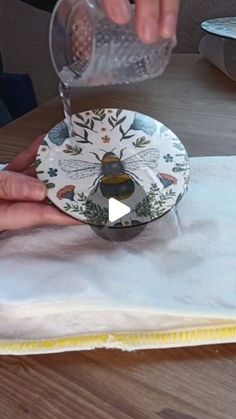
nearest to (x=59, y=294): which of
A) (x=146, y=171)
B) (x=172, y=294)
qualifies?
(x=172, y=294)

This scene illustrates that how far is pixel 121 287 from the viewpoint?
535 millimetres

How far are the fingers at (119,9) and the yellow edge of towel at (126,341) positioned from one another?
278 millimetres

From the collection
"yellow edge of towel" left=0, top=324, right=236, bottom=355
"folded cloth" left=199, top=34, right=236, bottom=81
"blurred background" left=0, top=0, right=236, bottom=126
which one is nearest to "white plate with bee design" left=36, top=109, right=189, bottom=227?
"yellow edge of towel" left=0, top=324, right=236, bottom=355

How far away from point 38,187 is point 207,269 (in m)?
0.20

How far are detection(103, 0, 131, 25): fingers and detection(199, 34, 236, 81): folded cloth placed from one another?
0.47 m

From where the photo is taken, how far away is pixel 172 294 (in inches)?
20.9

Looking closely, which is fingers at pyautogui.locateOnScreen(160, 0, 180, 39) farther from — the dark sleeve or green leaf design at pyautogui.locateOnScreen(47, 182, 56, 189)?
the dark sleeve

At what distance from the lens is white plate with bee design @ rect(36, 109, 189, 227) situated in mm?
632

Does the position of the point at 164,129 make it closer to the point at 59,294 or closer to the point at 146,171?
the point at 146,171

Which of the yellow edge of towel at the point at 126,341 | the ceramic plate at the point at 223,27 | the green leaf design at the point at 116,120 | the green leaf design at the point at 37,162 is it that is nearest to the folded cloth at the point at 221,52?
the ceramic plate at the point at 223,27

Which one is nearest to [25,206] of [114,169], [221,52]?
[114,169]

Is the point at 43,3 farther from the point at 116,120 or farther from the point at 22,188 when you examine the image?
the point at 22,188

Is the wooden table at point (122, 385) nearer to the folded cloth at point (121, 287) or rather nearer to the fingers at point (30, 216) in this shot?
the folded cloth at point (121, 287)

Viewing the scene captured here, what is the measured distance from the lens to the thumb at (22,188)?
0.63m
